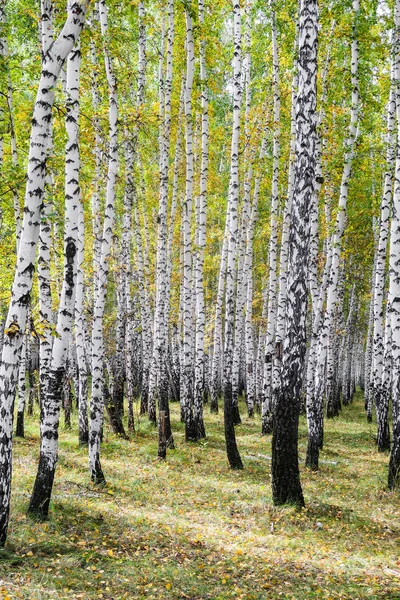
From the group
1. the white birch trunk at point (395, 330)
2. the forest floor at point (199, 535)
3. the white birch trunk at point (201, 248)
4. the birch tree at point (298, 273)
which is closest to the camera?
the forest floor at point (199, 535)

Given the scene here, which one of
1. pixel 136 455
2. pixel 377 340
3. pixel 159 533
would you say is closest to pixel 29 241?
pixel 159 533

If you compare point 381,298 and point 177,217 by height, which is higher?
point 177,217

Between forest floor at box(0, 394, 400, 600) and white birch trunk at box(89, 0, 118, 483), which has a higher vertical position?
white birch trunk at box(89, 0, 118, 483)

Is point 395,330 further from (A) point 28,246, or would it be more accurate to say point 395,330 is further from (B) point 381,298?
(A) point 28,246

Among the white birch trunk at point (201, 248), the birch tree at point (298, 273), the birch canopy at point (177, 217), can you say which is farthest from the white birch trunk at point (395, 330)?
the white birch trunk at point (201, 248)

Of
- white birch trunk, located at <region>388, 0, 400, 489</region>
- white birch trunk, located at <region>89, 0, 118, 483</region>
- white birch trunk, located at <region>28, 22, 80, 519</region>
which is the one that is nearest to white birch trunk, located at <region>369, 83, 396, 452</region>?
white birch trunk, located at <region>388, 0, 400, 489</region>

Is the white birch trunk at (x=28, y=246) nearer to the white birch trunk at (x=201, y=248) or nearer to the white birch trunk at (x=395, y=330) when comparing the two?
the white birch trunk at (x=395, y=330)

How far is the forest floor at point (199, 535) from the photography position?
214 inches

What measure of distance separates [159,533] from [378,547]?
3145 millimetres

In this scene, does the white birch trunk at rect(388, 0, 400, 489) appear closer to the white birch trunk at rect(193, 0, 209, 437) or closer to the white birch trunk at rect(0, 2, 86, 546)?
the white birch trunk at rect(193, 0, 209, 437)

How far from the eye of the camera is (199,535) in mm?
7137

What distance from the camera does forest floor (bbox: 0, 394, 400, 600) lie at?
543 centimetres

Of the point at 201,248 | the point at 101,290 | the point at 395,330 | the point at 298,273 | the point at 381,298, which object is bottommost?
the point at 395,330

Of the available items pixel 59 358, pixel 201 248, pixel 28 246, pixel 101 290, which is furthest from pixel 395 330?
pixel 28 246
